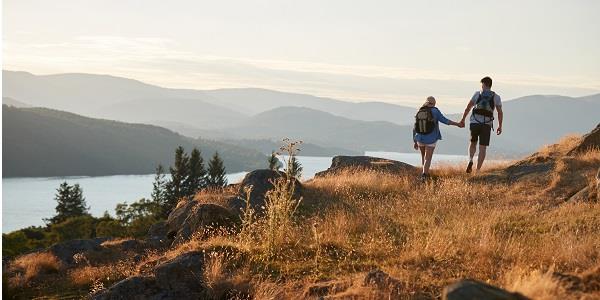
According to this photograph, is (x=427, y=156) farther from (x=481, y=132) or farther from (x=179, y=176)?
(x=179, y=176)

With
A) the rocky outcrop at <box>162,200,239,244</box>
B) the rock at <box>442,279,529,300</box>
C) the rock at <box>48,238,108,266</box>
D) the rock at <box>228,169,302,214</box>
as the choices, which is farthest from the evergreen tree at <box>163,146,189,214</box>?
the rock at <box>442,279,529,300</box>

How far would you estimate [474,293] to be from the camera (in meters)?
4.08

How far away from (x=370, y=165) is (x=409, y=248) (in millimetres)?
10939

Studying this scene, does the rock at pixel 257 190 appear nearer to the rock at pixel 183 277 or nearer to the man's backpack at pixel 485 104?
the rock at pixel 183 277

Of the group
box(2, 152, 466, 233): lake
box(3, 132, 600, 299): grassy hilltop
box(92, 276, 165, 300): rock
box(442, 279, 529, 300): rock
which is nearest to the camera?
box(442, 279, 529, 300): rock

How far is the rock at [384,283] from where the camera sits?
5593 mm

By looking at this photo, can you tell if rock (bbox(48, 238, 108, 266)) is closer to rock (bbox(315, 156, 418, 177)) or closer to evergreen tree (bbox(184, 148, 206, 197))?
rock (bbox(315, 156, 418, 177))

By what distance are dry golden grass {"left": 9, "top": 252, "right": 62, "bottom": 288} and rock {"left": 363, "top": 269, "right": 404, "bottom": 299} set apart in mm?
10925

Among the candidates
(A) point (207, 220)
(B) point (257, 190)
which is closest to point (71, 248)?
(B) point (257, 190)

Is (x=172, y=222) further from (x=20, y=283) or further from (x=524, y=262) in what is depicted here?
(x=524, y=262)

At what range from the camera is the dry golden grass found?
13.6 metres

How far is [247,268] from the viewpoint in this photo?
724cm

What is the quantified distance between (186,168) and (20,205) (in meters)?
89.1

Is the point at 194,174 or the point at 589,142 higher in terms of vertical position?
the point at 589,142
